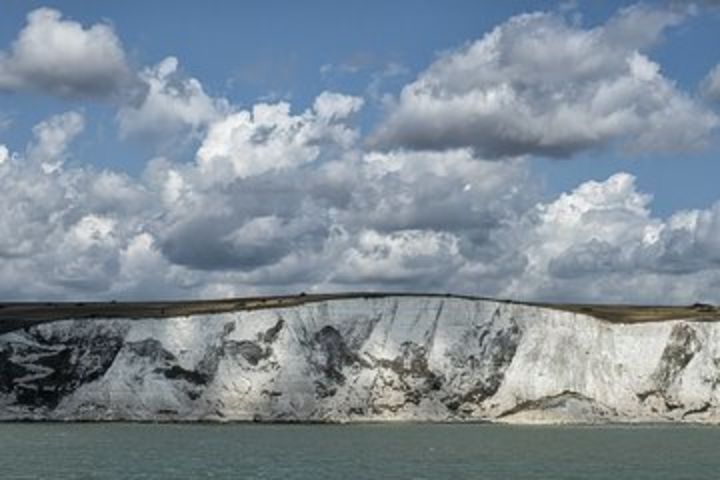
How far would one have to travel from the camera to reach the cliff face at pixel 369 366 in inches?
5374

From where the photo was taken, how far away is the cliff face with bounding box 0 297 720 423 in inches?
5374

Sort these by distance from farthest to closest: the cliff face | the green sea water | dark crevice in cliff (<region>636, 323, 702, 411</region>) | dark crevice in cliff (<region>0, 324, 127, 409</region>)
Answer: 1. dark crevice in cliff (<region>636, 323, 702, 411</region>)
2. dark crevice in cliff (<region>0, 324, 127, 409</region>)
3. the cliff face
4. the green sea water

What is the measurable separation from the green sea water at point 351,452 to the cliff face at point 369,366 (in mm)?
8471

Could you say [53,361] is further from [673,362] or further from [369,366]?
[673,362]

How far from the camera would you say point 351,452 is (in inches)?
3526

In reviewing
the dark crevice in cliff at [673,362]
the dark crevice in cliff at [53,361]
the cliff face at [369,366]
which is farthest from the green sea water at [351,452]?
the dark crevice in cliff at [673,362]

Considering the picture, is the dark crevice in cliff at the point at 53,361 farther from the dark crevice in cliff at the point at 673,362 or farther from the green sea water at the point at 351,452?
the dark crevice in cliff at the point at 673,362

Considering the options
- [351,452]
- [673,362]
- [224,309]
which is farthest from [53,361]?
[673,362]

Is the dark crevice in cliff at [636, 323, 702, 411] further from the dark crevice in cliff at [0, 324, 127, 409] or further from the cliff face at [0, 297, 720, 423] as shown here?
the dark crevice in cliff at [0, 324, 127, 409]

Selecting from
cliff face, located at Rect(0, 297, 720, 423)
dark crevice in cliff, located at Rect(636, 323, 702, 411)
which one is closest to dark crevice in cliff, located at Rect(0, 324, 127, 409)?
cliff face, located at Rect(0, 297, 720, 423)

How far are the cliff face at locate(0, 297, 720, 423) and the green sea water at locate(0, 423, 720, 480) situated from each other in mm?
8471

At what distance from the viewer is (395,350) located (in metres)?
141

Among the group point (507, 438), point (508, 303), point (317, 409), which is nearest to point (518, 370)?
point (508, 303)

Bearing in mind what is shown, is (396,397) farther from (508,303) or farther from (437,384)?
(508,303)
